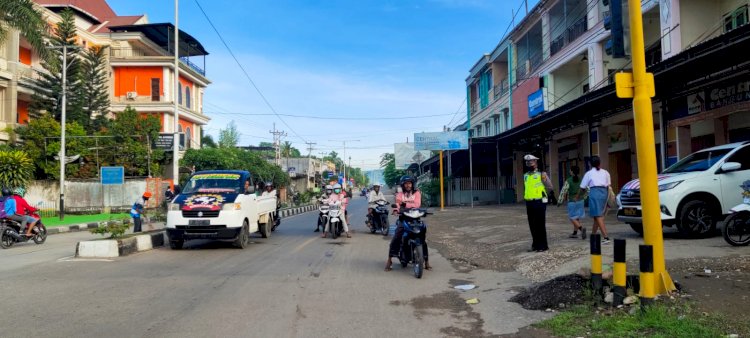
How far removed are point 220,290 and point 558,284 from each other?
4612mm

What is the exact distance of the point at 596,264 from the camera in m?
5.92

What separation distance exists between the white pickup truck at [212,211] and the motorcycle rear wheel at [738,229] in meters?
9.82

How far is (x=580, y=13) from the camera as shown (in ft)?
83.4

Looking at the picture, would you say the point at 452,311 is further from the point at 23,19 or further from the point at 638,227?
the point at 23,19

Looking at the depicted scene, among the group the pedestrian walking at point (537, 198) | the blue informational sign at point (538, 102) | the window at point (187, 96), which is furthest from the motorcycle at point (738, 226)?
the window at point (187, 96)

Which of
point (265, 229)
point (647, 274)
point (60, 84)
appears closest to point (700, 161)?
point (647, 274)

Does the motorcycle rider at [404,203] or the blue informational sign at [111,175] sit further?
the blue informational sign at [111,175]

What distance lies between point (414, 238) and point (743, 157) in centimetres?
678

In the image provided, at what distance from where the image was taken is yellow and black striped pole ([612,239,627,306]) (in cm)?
553

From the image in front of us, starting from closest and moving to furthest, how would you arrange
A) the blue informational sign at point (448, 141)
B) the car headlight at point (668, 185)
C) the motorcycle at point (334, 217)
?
the car headlight at point (668, 185) < the motorcycle at point (334, 217) < the blue informational sign at point (448, 141)

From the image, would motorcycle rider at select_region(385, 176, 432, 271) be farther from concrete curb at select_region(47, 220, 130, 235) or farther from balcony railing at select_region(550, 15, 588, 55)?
balcony railing at select_region(550, 15, 588, 55)

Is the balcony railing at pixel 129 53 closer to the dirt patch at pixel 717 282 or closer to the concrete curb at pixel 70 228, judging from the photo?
the concrete curb at pixel 70 228

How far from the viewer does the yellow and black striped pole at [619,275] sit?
18.1 ft

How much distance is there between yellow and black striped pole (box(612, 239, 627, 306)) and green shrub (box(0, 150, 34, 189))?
30.4 meters
